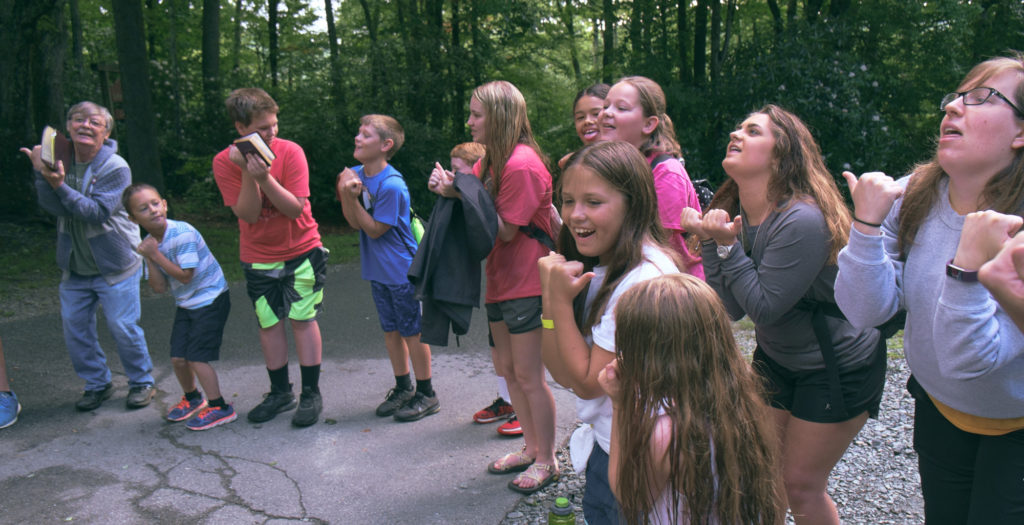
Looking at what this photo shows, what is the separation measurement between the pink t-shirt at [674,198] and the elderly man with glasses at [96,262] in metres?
3.75

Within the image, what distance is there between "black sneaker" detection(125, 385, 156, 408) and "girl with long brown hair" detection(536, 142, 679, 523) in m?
3.67

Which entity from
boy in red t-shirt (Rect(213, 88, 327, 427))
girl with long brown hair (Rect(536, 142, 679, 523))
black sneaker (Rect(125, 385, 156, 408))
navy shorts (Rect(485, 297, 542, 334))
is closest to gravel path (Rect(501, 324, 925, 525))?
navy shorts (Rect(485, 297, 542, 334))

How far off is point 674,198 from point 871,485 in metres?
1.87

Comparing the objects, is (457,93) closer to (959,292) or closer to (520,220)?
(520,220)

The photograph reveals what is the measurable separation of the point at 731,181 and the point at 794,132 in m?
0.32

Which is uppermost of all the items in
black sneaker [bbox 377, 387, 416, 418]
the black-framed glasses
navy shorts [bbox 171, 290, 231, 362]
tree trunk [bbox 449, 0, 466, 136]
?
tree trunk [bbox 449, 0, 466, 136]

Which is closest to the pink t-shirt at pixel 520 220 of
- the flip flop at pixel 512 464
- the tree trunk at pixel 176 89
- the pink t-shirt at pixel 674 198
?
the pink t-shirt at pixel 674 198

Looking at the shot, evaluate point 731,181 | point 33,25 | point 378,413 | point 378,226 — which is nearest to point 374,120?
point 378,226

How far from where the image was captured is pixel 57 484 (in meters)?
3.78

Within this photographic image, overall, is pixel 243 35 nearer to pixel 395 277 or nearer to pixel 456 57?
pixel 456 57

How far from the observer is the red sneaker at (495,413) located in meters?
4.56

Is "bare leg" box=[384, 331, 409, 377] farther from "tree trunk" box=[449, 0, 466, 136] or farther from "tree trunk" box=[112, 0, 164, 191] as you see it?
"tree trunk" box=[449, 0, 466, 136]

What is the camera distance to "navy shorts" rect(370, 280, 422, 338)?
15.0 feet

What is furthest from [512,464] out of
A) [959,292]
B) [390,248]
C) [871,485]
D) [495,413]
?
[959,292]
